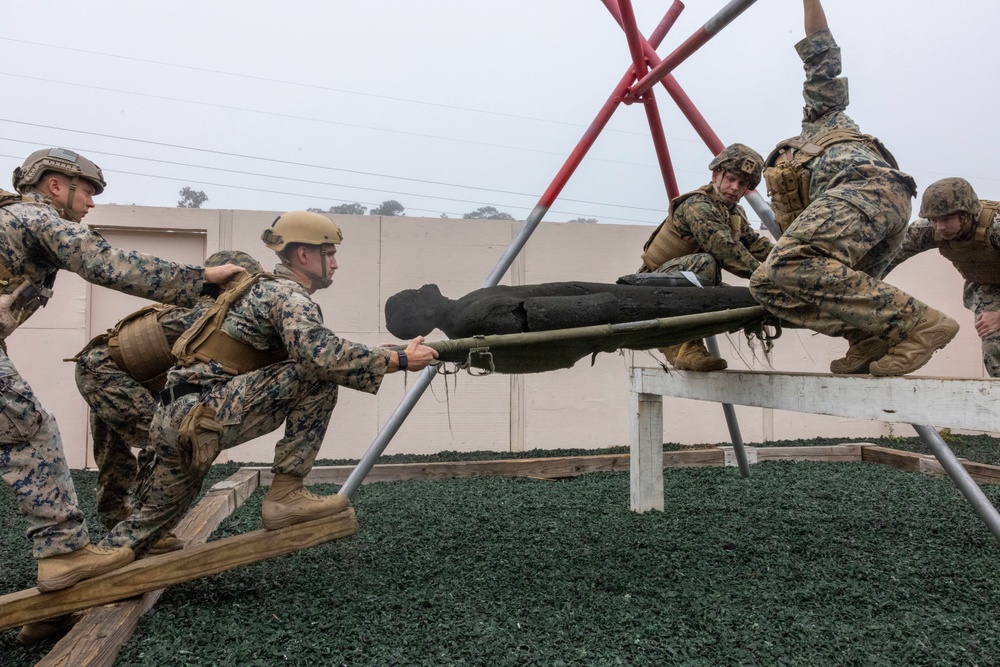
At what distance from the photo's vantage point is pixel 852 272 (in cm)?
255

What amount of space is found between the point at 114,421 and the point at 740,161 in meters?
3.40

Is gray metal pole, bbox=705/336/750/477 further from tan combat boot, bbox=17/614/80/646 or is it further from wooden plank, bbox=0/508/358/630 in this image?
tan combat boot, bbox=17/614/80/646

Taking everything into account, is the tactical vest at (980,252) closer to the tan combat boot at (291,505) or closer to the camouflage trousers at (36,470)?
the tan combat boot at (291,505)

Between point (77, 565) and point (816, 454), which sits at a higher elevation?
point (77, 565)

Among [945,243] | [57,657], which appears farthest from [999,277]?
[57,657]

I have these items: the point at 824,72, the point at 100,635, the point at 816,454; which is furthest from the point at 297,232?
the point at 816,454

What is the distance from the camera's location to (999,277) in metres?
3.97

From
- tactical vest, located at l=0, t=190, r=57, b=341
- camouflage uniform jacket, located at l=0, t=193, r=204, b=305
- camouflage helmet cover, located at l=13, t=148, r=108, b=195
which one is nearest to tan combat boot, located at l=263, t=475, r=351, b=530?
camouflage uniform jacket, located at l=0, t=193, r=204, b=305

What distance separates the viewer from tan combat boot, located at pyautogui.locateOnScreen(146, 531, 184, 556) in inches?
112

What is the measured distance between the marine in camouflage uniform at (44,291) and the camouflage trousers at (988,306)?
4201 millimetres

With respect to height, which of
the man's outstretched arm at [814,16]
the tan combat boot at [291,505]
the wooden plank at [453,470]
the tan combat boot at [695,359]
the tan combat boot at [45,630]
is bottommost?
the tan combat boot at [45,630]

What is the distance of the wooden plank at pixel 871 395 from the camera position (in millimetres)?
2045

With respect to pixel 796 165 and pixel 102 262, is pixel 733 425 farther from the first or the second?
pixel 102 262

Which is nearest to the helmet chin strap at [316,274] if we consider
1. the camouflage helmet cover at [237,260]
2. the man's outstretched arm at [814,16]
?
the camouflage helmet cover at [237,260]
